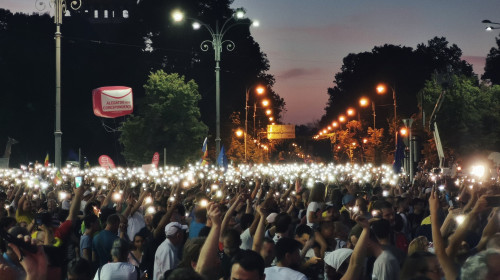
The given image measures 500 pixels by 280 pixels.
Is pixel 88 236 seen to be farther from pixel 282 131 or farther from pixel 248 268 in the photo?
pixel 282 131

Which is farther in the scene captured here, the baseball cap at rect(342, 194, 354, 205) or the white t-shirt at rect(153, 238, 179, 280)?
the baseball cap at rect(342, 194, 354, 205)

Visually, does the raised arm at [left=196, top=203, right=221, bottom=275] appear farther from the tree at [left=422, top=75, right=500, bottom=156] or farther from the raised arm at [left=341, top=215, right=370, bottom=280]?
the tree at [left=422, top=75, right=500, bottom=156]

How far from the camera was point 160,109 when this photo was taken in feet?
169

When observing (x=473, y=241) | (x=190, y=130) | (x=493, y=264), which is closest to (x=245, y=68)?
(x=190, y=130)

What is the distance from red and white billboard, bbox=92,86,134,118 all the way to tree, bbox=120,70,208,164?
1941 cm

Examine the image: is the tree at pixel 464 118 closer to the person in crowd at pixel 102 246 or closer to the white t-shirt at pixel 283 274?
the person in crowd at pixel 102 246

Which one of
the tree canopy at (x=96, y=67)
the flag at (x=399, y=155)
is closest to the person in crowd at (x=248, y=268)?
the flag at (x=399, y=155)

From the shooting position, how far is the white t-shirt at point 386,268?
730 cm

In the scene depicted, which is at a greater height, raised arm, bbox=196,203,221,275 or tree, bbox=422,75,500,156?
tree, bbox=422,75,500,156

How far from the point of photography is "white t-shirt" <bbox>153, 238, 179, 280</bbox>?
8891 mm

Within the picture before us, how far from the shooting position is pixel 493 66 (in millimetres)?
89000

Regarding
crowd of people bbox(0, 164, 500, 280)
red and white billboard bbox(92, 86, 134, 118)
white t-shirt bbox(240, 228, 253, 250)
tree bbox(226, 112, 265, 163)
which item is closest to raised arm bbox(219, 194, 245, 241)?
crowd of people bbox(0, 164, 500, 280)

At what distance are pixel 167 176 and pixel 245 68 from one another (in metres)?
39.3

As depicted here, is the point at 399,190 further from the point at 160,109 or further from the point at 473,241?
the point at 160,109
